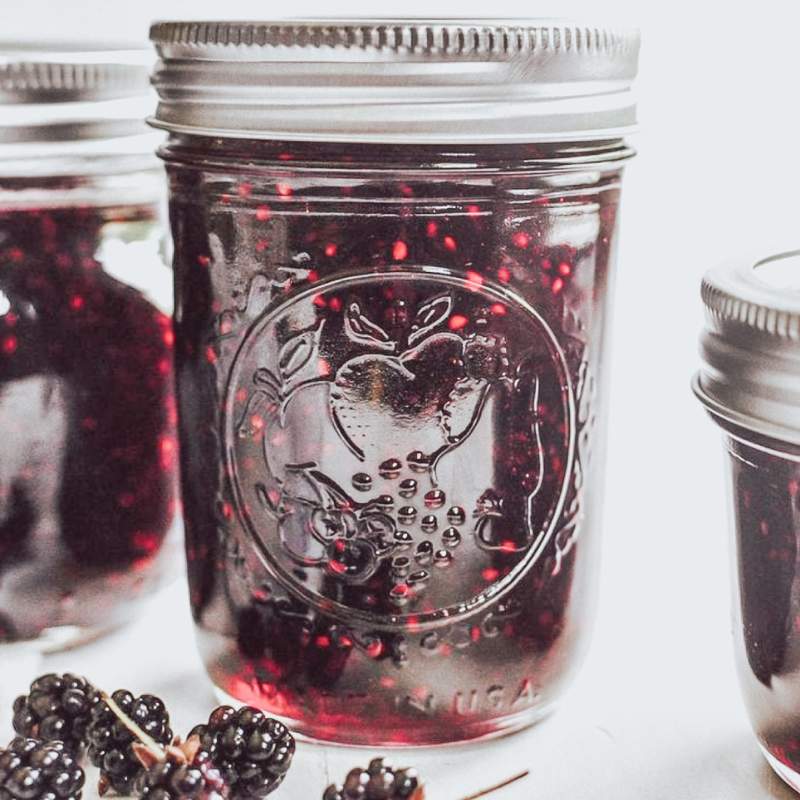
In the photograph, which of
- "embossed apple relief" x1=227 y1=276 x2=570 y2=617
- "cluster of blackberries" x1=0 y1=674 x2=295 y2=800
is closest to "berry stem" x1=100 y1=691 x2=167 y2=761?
"cluster of blackberries" x1=0 y1=674 x2=295 y2=800

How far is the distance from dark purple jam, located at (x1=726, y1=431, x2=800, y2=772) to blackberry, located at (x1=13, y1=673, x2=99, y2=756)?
1.22 ft

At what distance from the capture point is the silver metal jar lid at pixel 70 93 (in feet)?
2.34

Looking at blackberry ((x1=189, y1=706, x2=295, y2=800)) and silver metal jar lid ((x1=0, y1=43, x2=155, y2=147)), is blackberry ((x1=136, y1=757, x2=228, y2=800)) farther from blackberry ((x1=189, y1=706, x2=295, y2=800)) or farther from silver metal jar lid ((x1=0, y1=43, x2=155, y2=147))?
silver metal jar lid ((x1=0, y1=43, x2=155, y2=147))

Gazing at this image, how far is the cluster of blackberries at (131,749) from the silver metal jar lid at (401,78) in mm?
321

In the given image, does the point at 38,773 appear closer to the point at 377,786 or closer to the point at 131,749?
the point at 131,749

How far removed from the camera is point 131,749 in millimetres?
636

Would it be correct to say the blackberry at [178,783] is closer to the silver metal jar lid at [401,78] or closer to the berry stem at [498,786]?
the berry stem at [498,786]

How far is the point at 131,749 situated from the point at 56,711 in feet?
0.18

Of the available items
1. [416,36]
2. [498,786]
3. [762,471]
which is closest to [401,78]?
[416,36]

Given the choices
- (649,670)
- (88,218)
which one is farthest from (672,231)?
(88,218)

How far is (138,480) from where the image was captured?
814 mm

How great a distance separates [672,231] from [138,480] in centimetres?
52

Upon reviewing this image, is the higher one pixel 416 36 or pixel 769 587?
pixel 416 36

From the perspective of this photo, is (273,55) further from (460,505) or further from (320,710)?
(320,710)
